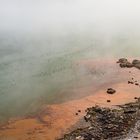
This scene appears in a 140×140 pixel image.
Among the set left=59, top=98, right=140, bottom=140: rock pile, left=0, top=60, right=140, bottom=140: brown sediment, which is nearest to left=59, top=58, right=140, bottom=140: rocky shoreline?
left=59, top=98, right=140, bottom=140: rock pile

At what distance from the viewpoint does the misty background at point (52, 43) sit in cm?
3550

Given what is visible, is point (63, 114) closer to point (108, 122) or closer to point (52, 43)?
point (108, 122)

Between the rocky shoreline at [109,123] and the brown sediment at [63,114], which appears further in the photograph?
the brown sediment at [63,114]

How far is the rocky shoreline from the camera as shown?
25.7 meters

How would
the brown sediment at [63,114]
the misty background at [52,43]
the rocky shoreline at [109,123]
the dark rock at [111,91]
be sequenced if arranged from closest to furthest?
the rocky shoreline at [109,123] < the brown sediment at [63,114] < the dark rock at [111,91] < the misty background at [52,43]

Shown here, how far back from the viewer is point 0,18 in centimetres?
6756

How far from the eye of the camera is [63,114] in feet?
98.9

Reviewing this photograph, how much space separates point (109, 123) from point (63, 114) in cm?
458

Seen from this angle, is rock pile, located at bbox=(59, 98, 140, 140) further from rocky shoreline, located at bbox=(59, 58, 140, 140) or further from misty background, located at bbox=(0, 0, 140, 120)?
misty background, located at bbox=(0, 0, 140, 120)

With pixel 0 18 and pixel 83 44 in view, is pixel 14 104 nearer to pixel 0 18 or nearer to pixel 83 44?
pixel 83 44

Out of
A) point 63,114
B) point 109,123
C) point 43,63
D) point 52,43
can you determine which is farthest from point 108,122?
point 52,43

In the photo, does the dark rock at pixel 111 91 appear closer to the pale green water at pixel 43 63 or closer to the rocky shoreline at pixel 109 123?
the rocky shoreline at pixel 109 123

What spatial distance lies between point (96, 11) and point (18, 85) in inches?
1689

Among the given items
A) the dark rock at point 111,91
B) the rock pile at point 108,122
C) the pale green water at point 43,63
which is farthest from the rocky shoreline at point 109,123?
the pale green water at point 43,63
